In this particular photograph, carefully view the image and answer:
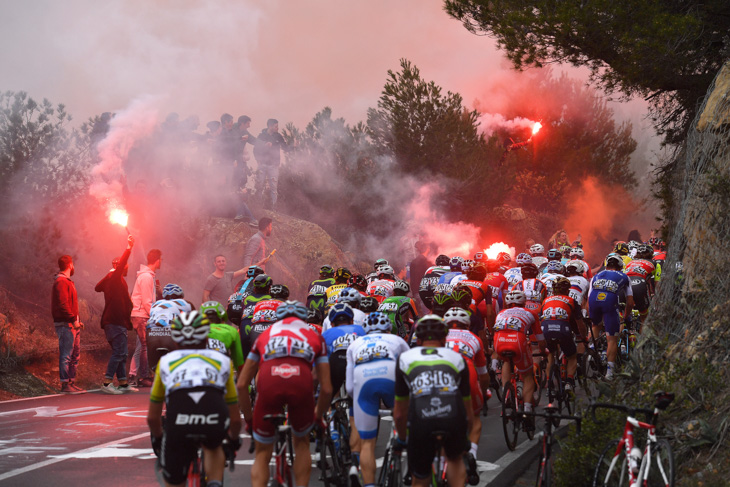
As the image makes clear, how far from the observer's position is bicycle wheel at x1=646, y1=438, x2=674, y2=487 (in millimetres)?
5797

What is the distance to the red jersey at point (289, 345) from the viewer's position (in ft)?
22.1

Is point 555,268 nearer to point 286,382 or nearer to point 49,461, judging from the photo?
point 286,382

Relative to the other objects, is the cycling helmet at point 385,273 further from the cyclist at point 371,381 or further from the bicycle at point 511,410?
the cyclist at point 371,381

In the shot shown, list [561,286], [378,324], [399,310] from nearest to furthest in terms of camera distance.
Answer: [378,324] → [399,310] → [561,286]

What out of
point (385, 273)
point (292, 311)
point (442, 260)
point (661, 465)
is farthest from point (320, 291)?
point (661, 465)

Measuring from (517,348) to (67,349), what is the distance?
8.28 meters

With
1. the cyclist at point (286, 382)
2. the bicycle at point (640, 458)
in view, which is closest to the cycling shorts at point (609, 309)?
the bicycle at point (640, 458)

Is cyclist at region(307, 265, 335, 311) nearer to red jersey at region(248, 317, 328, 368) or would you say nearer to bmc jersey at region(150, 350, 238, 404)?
red jersey at region(248, 317, 328, 368)

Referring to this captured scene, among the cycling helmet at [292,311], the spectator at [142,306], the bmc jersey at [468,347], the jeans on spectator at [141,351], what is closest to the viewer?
the cycling helmet at [292,311]

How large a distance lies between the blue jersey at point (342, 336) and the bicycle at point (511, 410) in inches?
81.7

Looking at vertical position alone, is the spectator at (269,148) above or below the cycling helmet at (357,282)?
above

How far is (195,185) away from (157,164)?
2154 mm

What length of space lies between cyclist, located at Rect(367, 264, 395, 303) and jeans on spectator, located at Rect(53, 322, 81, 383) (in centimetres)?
541

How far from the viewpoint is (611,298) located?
14.0m
